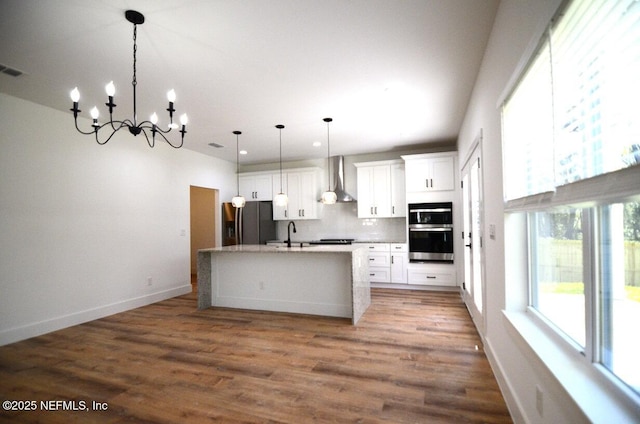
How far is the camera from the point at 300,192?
6.72 m

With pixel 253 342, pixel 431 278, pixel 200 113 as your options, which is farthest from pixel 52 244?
pixel 431 278

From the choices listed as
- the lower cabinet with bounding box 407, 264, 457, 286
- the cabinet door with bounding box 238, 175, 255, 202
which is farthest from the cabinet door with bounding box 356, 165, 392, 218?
the cabinet door with bounding box 238, 175, 255, 202

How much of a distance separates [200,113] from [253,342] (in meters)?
3.02

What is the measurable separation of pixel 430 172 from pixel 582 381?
4696mm

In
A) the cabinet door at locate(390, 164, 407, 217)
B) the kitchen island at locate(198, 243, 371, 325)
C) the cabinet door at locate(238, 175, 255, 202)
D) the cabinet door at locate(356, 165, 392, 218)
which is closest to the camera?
the kitchen island at locate(198, 243, 371, 325)

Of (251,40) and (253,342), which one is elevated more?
(251,40)

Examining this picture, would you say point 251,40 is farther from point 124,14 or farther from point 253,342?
point 253,342

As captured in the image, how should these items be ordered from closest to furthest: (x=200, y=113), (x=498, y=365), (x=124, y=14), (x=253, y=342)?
(x=124, y=14) < (x=498, y=365) < (x=253, y=342) < (x=200, y=113)

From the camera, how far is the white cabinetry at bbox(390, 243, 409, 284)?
5594mm

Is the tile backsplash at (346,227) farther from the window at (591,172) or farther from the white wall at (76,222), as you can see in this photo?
the window at (591,172)

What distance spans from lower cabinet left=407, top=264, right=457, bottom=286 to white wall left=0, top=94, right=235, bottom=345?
14.5 ft

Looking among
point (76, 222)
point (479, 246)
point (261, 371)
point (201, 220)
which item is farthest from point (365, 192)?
point (76, 222)

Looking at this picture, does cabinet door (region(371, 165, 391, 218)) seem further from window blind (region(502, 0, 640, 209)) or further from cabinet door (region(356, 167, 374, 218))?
window blind (region(502, 0, 640, 209))

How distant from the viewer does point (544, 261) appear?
1.78 meters
